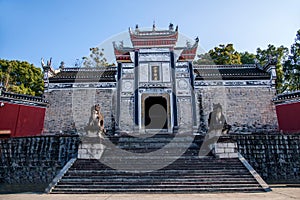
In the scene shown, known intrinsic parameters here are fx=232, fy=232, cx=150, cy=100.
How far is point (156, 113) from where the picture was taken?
46.9 feet

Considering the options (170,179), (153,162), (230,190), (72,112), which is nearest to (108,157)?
(153,162)

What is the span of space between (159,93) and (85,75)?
5572 millimetres

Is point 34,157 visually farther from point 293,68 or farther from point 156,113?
point 293,68

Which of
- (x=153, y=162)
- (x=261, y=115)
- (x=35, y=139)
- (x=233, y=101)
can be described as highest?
(x=233, y=101)

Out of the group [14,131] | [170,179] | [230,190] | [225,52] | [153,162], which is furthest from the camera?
[225,52]

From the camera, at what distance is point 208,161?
743 cm

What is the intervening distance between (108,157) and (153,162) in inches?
62.4

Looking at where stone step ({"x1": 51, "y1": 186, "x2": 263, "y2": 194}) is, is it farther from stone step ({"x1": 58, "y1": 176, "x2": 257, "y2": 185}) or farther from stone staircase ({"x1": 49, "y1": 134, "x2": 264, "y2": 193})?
stone step ({"x1": 58, "y1": 176, "x2": 257, "y2": 185})

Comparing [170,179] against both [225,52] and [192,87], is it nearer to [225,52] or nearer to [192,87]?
[192,87]

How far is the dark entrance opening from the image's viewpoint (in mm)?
13844

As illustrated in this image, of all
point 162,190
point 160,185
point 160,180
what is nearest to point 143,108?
point 160,180

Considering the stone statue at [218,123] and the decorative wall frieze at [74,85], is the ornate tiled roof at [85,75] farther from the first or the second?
the stone statue at [218,123]

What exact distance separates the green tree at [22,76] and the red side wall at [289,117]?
67.7 ft

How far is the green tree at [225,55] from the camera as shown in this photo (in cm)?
2194
